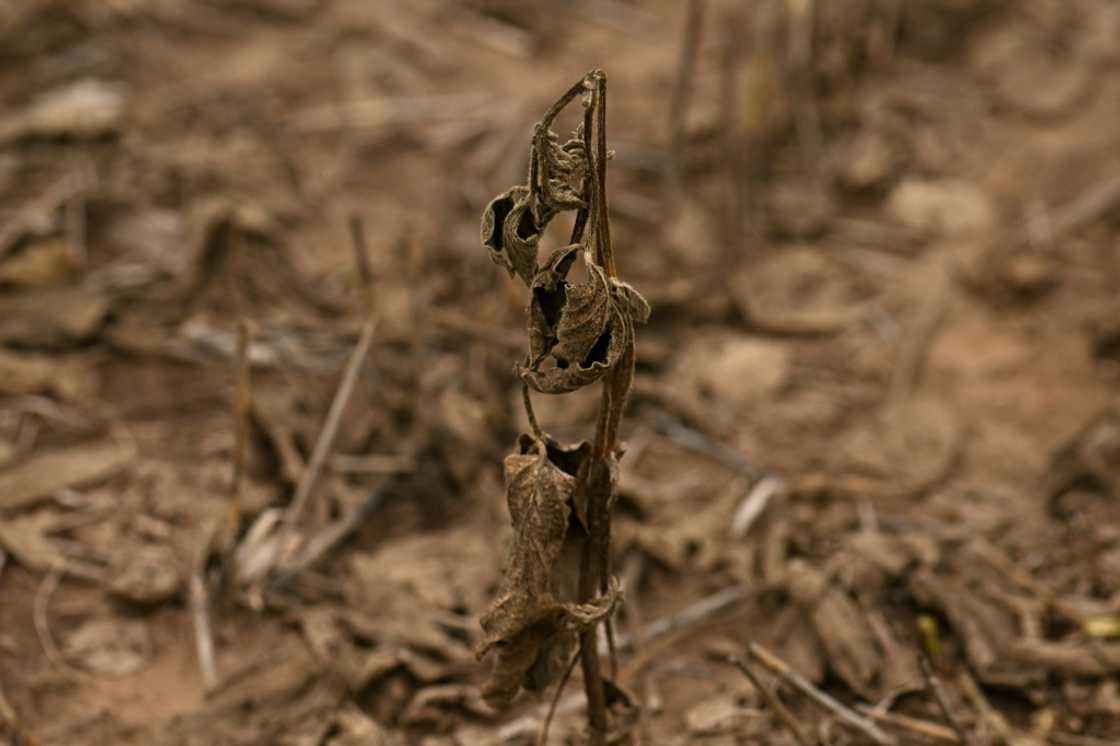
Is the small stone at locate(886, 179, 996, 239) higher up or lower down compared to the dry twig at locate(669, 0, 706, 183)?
lower down

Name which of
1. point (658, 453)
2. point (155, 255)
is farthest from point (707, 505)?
point (155, 255)

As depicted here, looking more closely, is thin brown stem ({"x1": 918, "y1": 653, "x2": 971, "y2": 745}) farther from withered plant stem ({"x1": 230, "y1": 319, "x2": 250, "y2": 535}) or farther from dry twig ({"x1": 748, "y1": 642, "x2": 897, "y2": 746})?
withered plant stem ({"x1": 230, "y1": 319, "x2": 250, "y2": 535})

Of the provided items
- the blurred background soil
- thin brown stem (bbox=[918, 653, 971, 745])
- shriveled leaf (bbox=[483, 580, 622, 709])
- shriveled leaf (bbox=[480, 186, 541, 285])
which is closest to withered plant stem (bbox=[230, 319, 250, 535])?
the blurred background soil

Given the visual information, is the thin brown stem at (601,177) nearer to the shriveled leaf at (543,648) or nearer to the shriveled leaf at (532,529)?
the shriveled leaf at (532,529)

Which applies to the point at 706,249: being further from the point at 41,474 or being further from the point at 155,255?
the point at 41,474

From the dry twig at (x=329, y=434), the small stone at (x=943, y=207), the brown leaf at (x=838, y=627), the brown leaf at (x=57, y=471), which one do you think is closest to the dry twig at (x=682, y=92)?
the small stone at (x=943, y=207)

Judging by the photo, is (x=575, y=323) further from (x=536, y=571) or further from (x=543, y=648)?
(x=543, y=648)

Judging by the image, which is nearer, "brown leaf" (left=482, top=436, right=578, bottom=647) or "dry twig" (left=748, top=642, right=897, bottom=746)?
"brown leaf" (left=482, top=436, right=578, bottom=647)
